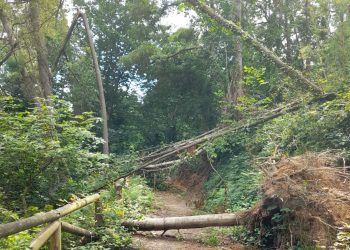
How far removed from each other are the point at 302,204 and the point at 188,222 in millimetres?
2606

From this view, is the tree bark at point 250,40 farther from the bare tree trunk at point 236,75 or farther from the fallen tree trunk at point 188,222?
the fallen tree trunk at point 188,222

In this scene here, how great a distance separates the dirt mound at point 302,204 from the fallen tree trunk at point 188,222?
44 centimetres

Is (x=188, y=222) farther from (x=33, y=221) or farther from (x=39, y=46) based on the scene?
(x=39, y=46)

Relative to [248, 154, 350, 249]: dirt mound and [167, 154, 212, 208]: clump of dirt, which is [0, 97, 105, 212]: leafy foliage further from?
[167, 154, 212, 208]: clump of dirt

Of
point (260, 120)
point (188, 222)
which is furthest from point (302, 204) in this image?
point (260, 120)

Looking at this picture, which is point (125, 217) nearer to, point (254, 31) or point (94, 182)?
point (94, 182)

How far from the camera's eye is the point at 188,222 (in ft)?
25.6

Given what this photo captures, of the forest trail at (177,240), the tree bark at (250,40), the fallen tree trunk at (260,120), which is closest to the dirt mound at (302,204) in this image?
the forest trail at (177,240)

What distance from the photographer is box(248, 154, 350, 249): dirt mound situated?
5961 millimetres

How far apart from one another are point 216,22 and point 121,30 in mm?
11726

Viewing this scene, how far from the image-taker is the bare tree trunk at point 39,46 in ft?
38.8

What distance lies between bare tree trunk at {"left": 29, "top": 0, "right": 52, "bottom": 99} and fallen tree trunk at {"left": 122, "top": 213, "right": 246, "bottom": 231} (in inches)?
243

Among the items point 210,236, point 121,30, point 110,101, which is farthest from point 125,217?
point 121,30

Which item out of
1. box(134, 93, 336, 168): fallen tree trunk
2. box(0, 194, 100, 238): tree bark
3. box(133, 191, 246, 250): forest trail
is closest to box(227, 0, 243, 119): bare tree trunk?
box(134, 93, 336, 168): fallen tree trunk
